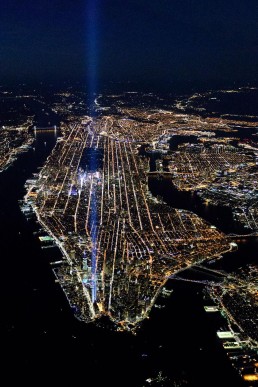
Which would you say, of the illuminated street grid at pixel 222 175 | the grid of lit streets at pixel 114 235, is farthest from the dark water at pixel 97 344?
the illuminated street grid at pixel 222 175

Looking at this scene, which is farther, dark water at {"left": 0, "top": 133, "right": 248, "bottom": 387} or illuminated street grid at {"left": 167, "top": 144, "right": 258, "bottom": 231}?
illuminated street grid at {"left": 167, "top": 144, "right": 258, "bottom": 231}

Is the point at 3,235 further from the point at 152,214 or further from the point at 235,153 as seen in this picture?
the point at 235,153

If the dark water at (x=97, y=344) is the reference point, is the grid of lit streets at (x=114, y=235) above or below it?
above

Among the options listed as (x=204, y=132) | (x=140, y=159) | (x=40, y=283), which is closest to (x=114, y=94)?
(x=204, y=132)

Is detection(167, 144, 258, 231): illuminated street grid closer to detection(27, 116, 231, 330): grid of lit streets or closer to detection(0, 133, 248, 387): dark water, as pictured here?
detection(27, 116, 231, 330): grid of lit streets

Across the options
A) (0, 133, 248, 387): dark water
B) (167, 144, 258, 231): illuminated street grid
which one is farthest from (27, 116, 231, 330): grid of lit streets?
(167, 144, 258, 231): illuminated street grid

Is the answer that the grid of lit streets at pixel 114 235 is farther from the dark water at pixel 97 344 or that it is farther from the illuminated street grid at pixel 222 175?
the illuminated street grid at pixel 222 175
